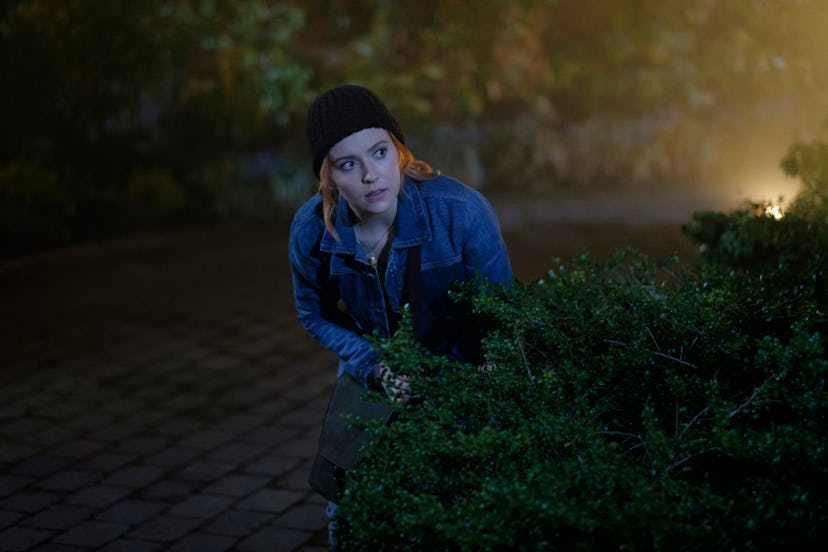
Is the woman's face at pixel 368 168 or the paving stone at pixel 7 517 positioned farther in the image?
the paving stone at pixel 7 517

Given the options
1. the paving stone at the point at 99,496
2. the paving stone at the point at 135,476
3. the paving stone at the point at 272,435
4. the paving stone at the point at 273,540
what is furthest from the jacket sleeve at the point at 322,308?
the paving stone at the point at 272,435

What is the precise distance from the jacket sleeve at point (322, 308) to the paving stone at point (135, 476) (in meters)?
2.14

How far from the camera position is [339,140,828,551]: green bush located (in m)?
2.37

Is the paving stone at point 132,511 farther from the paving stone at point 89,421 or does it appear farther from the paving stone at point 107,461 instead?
the paving stone at point 89,421

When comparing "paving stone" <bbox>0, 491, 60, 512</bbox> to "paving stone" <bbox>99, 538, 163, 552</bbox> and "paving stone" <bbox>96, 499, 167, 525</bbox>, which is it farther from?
"paving stone" <bbox>99, 538, 163, 552</bbox>

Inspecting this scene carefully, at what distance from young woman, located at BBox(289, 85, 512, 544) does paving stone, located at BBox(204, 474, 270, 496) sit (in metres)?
1.75

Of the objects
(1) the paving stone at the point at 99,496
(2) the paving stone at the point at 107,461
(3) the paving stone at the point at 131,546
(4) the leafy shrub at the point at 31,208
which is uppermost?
(4) the leafy shrub at the point at 31,208

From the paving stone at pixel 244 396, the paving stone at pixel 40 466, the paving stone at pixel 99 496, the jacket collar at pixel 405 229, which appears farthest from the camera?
the paving stone at pixel 244 396

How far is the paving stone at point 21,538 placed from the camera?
462 cm

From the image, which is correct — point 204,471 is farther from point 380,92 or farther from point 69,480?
point 380,92

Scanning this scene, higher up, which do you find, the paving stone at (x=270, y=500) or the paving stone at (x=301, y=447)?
the paving stone at (x=301, y=447)

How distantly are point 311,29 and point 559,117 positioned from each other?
4.69 meters

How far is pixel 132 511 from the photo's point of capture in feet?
16.5

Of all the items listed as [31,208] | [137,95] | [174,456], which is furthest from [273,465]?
[137,95]
